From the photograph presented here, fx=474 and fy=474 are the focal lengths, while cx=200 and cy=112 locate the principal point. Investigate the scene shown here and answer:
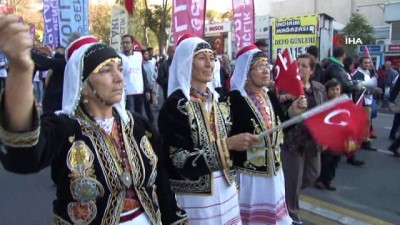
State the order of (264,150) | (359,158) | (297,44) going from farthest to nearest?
1. (297,44)
2. (359,158)
3. (264,150)

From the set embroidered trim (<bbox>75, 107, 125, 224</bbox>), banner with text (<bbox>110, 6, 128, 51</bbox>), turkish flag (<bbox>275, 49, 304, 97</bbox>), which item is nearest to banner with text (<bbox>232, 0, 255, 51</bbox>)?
banner with text (<bbox>110, 6, 128, 51</bbox>)

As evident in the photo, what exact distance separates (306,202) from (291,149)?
1.28 metres

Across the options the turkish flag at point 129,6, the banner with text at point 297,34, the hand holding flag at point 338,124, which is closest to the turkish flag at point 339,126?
the hand holding flag at point 338,124

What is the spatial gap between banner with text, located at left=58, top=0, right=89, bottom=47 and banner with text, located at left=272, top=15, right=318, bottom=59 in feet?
24.8

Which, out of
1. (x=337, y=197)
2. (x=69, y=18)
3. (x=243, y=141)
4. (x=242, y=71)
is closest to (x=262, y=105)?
(x=242, y=71)

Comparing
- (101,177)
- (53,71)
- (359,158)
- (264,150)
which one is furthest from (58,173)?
(359,158)

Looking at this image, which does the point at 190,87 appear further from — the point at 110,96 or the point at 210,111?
the point at 110,96

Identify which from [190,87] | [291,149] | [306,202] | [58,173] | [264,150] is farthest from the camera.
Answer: [306,202]

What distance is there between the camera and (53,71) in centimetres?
568

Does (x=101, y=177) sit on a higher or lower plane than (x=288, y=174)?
higher

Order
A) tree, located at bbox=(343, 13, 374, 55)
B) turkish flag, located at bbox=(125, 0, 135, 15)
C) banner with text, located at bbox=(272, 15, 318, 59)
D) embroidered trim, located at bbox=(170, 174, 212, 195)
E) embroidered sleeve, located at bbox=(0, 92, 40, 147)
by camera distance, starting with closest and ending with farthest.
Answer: embroidered sleeve, located at bbox=(0, 92, 40, 147)
embroidered trim, located at bbox=(170, 174, 212, 195)
turkish flag, located at bbox=(125, 0, 135, 15)
banner with text, located at bbox=(272, 15, 318, 59)
tree, located at bbox=(343, 13, 374, 55)

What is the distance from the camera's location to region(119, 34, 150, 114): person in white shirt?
823 cm

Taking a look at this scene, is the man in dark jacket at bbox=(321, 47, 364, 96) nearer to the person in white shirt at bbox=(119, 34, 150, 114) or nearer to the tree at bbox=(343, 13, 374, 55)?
the person in white shirt at bbox=(119, 34, 150, 114)

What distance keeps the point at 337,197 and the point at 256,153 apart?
7.99ft
